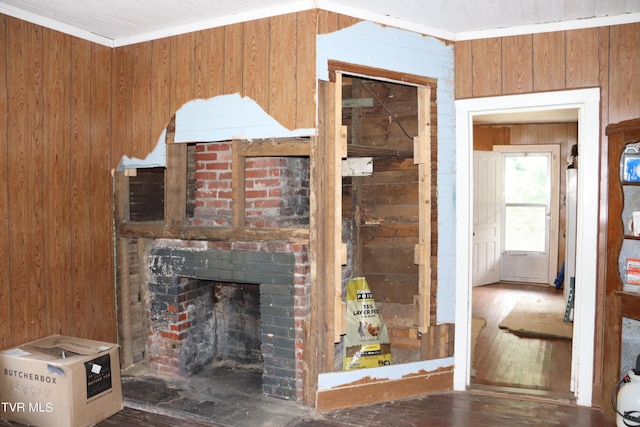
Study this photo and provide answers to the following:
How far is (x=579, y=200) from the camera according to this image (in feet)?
10.7

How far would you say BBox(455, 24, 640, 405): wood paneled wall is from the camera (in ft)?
10.2

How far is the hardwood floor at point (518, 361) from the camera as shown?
3654 mm

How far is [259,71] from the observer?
125 inches

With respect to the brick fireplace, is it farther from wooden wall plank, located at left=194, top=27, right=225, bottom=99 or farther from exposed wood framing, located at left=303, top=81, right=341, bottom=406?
wooden wall plank, located at left=194, top=27, right=225, bottom=99

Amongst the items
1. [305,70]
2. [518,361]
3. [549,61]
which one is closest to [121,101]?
[305,70]

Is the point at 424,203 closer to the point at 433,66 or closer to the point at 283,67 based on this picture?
the point at 433,66

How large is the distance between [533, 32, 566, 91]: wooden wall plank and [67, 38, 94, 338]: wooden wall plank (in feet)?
10.1

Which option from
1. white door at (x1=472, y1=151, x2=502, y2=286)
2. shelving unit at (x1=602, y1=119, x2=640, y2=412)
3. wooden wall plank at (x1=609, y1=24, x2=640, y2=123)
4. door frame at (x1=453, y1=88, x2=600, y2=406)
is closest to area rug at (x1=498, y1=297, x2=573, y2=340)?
white door at (x1=472, y1=151, x2=502, y2=286)

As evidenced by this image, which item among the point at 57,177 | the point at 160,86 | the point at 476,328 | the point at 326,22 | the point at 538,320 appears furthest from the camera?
the point at 538,320

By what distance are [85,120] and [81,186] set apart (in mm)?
470

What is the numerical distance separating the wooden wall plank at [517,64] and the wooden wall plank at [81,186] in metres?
2.91

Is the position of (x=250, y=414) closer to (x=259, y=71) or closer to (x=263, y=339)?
(x=263, y=339)

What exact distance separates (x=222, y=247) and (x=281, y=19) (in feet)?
5.08

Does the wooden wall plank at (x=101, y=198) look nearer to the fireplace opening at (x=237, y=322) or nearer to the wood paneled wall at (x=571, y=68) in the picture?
the fireplace opening at (x=237, y=322)
